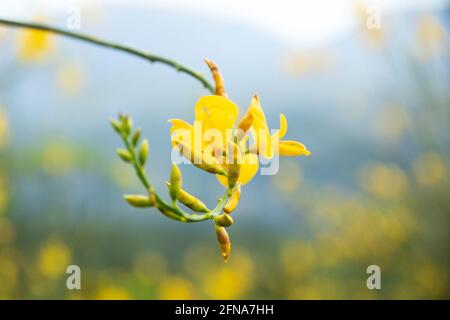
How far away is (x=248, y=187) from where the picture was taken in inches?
135

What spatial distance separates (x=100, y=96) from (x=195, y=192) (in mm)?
981

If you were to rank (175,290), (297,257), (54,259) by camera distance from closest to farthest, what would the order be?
(54,259)
(175,290)
(297,257)

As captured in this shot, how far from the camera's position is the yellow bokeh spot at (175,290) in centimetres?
195

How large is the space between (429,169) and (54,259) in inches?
59.2

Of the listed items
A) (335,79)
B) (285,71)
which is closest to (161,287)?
(285,71)

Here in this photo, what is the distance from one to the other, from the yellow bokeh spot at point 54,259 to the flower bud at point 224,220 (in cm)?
140

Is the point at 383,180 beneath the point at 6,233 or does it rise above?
above

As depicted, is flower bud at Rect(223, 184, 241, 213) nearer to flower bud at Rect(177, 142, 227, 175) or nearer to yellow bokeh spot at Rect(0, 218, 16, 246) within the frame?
flower bud at Rect(177, 142, 227, 175)

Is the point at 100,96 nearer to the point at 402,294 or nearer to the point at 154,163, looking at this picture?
the point at 154,163

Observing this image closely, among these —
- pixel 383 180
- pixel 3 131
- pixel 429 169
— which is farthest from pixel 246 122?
pixel 383 180

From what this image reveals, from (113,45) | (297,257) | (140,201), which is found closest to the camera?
(140,201)

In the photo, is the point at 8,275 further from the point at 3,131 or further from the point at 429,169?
the point at 429,169

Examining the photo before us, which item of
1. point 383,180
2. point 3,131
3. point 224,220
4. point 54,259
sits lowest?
point 224,220
